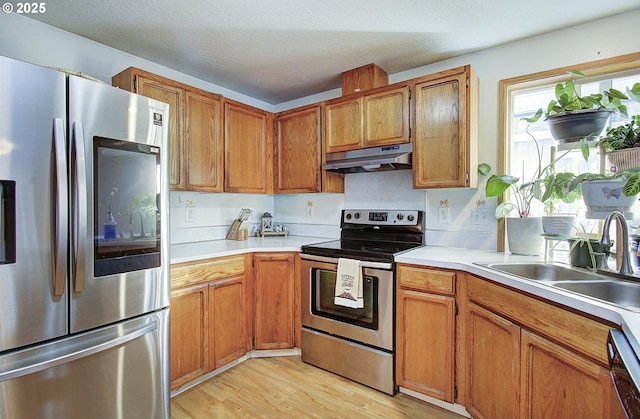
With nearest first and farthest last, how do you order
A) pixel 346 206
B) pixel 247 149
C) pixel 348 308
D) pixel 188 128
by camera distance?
pixel 348 308 → pixel 188 128 → pixel 247 149 → pixel 346 206

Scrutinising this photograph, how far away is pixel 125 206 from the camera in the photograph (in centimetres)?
148

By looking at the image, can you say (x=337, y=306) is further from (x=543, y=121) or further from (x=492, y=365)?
(x=543, y=121)

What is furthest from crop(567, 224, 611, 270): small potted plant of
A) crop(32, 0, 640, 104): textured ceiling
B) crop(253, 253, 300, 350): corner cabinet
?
crop(253, 253, 300, 350): corner cabinet

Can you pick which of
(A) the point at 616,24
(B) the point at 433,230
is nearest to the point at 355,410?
(B) the point at 433,230

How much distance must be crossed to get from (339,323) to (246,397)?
77 cm

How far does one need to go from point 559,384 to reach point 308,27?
7.30 feet

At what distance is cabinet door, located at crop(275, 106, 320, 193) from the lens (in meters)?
2.75

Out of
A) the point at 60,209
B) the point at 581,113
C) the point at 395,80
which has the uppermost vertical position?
the point at 395,80

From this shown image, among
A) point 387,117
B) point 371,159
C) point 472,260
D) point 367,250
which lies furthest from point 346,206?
point 472,260

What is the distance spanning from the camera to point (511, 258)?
6.26ft

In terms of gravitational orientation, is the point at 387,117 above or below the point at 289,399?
above

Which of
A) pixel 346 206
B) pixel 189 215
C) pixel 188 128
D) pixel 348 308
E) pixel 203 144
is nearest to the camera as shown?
pixel 348 308

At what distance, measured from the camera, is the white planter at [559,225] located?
1732 millimetres
